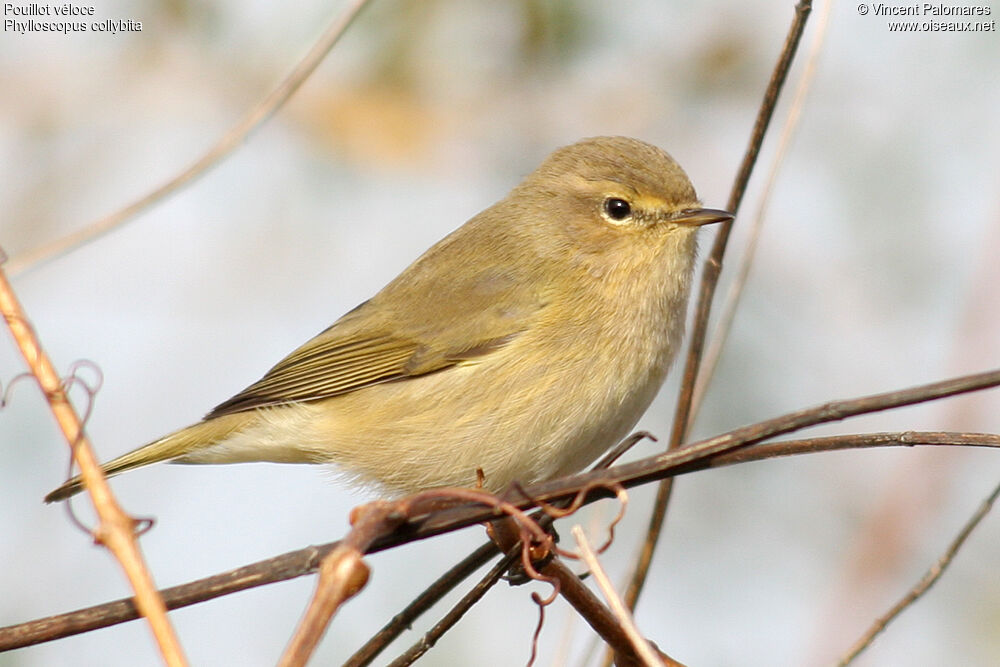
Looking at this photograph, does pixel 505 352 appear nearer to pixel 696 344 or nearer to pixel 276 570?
pixel 696 344

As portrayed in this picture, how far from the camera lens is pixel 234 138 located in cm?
260

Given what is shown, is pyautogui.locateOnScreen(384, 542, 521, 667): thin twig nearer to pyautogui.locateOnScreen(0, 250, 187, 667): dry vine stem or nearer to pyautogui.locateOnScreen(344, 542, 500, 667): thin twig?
pyautogui.locateOnScreen(344, 542, 500, 667): thin twig

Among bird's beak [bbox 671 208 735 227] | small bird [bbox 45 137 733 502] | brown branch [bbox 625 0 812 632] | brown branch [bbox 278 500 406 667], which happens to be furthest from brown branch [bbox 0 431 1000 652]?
bird's beak [bbox 671 208 735 227]

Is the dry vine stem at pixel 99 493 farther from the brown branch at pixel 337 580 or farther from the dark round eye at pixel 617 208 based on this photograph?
the dark round eye at pixel 617 208

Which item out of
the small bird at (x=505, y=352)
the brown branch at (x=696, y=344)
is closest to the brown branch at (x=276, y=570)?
the brown branch at (x=696, y=344)

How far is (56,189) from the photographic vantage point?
177 inches

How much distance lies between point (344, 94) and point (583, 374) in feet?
7.65

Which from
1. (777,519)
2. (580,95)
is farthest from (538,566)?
(580,95)

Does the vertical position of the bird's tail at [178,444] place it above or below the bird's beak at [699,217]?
above

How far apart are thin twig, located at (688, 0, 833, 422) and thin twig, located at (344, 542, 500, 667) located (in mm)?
888

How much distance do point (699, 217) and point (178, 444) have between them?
72.3 inches

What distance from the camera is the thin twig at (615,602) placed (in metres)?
A: 1.53

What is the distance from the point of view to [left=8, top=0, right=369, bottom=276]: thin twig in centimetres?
255

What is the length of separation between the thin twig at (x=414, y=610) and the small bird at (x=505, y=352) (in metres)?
1.11
